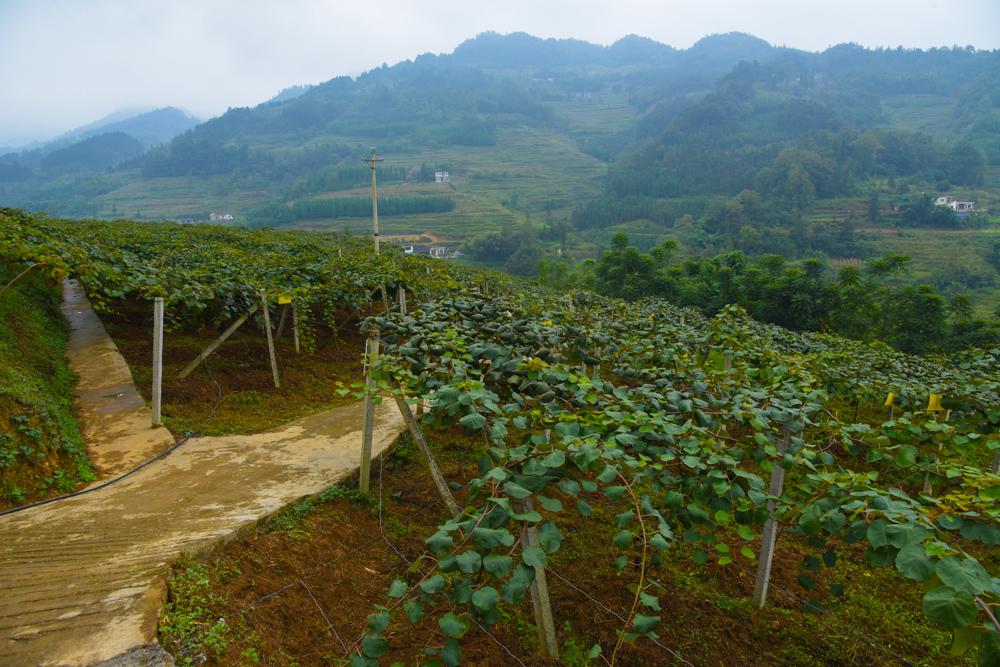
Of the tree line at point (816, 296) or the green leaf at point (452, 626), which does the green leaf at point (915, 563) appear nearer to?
the green leaf at point (452, 626)

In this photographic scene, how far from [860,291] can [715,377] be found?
23.5 meters

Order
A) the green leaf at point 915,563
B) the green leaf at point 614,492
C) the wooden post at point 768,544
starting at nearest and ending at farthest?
1. the green leaf at point 915,563
2. the green leaf at point 614,492
3. the wooden post at point 768,544

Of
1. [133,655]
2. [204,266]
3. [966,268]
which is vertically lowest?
[966,268]

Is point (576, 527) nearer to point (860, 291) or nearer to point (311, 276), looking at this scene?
point (311, 276)

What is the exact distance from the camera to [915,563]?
A: 5.57 ft

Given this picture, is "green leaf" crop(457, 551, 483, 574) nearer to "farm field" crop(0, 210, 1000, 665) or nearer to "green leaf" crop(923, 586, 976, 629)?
"farm field" crop(0, 210, 1000, 665)

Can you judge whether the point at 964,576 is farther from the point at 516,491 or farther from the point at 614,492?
the point at 516,491

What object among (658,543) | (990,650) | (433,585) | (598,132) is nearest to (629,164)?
(598,132)

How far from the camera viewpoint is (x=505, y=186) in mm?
100188

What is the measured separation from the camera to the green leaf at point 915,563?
1663 millimetres

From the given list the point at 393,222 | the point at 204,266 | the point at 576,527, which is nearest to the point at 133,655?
the point at 576,527

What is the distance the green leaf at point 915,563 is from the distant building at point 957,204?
84.7 m

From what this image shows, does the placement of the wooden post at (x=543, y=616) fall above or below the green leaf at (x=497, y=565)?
below

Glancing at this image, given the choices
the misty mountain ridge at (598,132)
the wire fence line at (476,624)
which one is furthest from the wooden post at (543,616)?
the misty mountain ridge at (598,132)
